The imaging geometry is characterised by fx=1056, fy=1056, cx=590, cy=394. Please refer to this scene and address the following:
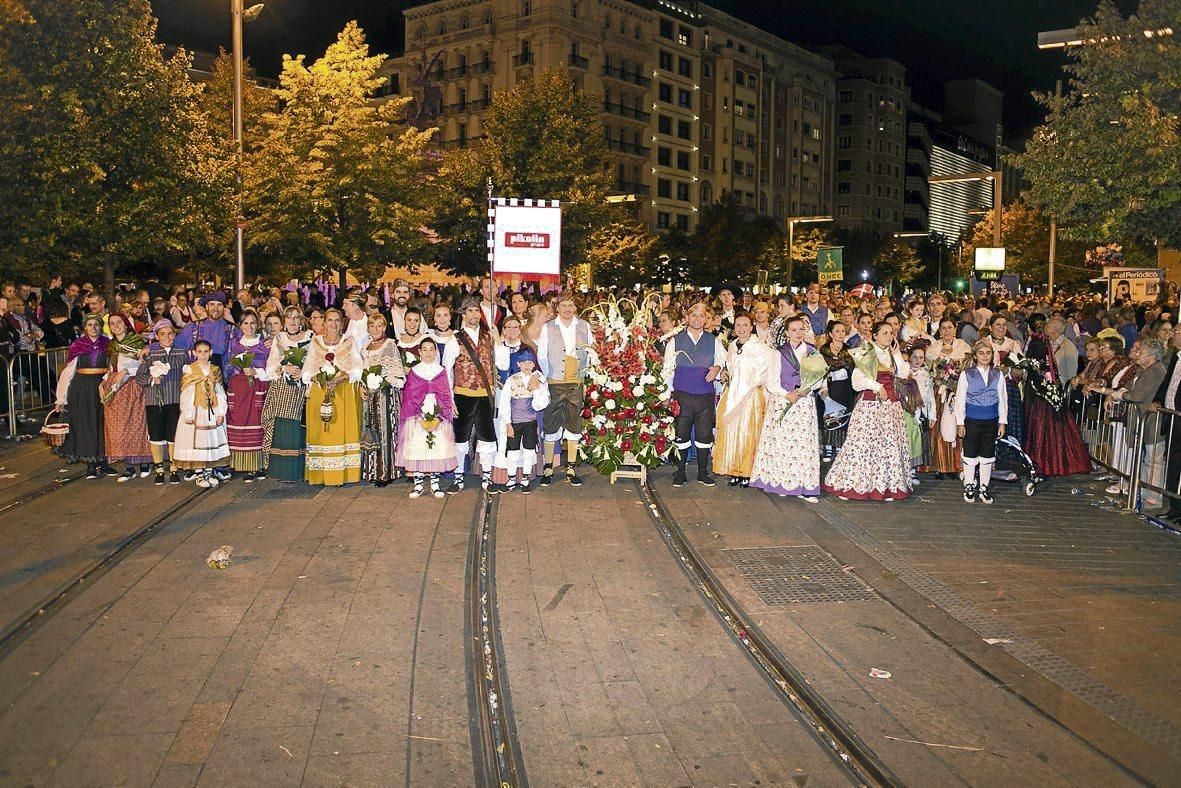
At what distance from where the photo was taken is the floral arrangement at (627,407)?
468 inches

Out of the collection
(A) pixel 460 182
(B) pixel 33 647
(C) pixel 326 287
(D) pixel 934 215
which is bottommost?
(B) pixel 33 647

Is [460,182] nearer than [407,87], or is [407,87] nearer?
[460,182]

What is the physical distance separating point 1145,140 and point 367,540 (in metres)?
10.2

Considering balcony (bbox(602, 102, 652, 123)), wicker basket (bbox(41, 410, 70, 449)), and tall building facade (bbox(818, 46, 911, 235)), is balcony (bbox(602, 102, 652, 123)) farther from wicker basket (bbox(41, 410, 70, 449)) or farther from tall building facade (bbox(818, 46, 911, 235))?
wicker basket (bbox(41, 410, 70, 449))

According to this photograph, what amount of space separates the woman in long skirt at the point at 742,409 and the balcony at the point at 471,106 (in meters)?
56.9

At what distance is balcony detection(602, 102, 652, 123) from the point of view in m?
68.1

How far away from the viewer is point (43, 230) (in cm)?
1850

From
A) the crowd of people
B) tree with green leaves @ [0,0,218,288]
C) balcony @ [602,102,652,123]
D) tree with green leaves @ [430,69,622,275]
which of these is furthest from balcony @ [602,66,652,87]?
the crowd of people

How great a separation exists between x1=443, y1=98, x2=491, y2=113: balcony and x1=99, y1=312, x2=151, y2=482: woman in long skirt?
56493 mm

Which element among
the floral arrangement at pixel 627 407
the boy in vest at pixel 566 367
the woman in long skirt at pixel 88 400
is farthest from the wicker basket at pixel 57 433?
the floral arrangement at pixel 627 407

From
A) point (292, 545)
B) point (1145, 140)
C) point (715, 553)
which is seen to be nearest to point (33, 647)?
point (292, 545)

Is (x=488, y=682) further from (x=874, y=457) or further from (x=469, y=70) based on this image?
(x=469, y=70)

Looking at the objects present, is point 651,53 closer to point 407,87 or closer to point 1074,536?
point 407,87

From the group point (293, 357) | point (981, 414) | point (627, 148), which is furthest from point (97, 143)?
point (627, 148)
